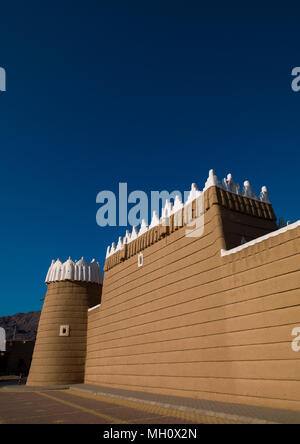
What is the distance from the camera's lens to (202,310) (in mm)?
12383

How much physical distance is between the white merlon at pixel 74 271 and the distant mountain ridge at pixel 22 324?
92006 millimetres

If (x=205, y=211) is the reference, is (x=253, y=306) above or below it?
below

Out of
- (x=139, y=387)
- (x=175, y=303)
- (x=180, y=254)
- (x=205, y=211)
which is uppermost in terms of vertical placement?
(x=205, y=211)

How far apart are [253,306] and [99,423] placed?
5312 millimetres

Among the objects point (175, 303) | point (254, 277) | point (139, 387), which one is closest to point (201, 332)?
point (175, 303)

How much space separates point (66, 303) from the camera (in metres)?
24.6

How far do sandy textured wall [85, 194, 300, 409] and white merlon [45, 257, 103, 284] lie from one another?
22.2 feet

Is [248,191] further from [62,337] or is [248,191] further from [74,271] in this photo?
[62,337]

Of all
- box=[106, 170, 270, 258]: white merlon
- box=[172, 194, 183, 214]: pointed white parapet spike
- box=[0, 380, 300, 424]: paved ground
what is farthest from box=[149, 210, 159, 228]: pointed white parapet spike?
box=[0, 380, 300, 424]: paved ground

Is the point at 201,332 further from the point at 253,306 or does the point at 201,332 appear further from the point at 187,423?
the point at 187,423

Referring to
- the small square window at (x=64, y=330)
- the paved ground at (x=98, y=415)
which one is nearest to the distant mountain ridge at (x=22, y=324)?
the small square window at (x=64, y=330)

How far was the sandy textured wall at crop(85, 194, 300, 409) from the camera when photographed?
9297mm

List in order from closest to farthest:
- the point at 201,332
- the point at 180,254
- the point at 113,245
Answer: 1. the point at 201,332
2. the point at 180,254
3. the point at 113,245

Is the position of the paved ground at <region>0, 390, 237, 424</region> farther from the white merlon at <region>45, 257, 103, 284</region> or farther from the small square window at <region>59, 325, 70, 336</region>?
the white merlon at <region>45, 257, 103, 284</region>
